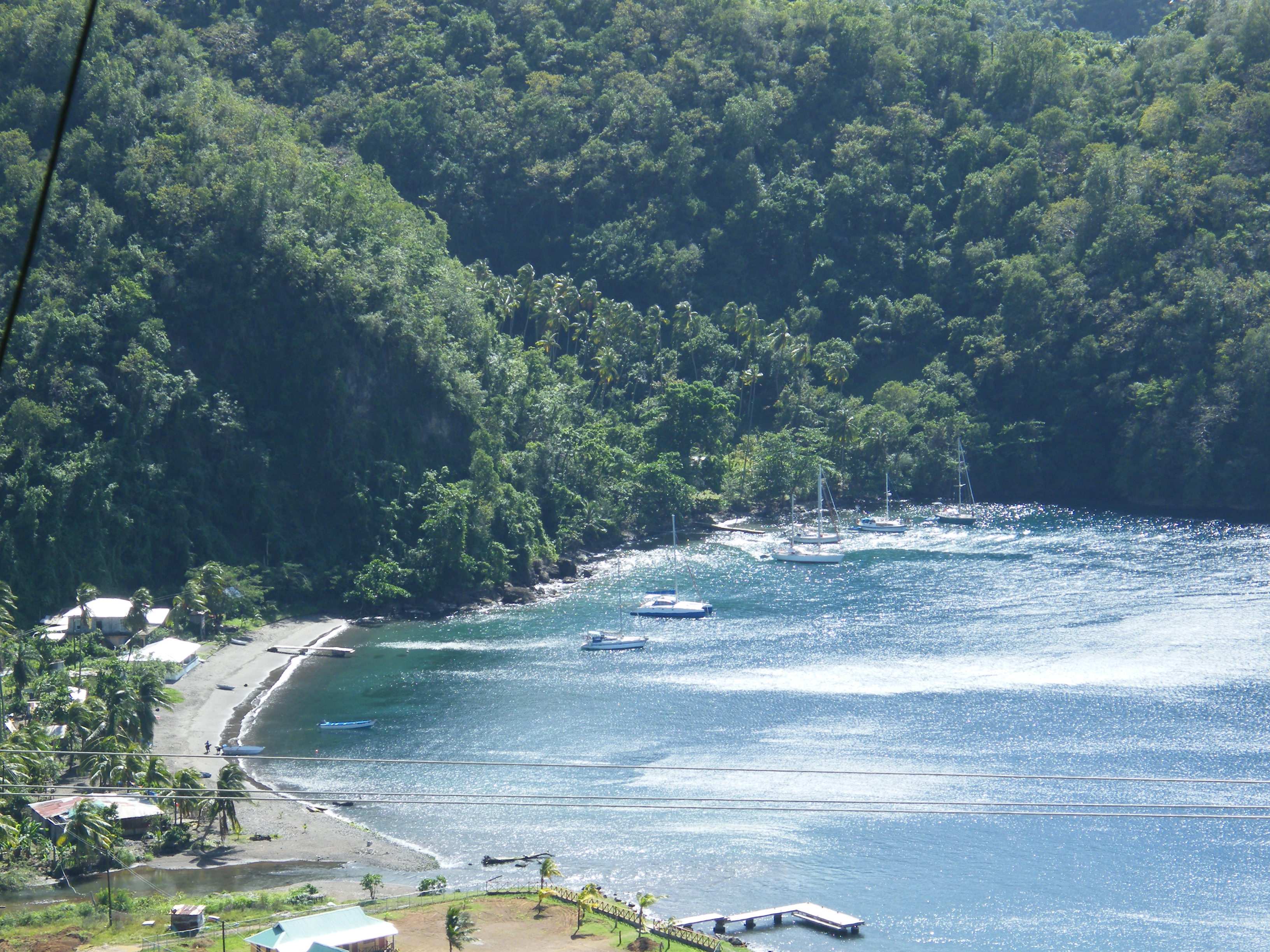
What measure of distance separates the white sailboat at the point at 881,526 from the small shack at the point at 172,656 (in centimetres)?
4980

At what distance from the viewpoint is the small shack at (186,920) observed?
39906 millimetres

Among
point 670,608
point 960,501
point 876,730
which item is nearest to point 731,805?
point 876,730

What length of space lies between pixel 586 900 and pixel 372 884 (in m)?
6.99

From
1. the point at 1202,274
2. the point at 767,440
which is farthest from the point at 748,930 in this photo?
the point at 1202,274

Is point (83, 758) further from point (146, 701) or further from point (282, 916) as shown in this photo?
point (282, 916)

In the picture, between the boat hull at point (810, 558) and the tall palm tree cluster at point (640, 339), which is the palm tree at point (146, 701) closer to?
the boat hull at point (810, 558)

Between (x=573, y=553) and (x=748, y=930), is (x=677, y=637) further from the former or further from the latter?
(x=748, y=930)

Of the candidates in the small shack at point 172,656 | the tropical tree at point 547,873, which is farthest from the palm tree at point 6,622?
the tropical tree at point 547,873

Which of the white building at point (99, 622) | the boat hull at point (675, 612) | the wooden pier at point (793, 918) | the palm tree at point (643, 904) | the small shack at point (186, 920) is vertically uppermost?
the white building at point (99, 622)

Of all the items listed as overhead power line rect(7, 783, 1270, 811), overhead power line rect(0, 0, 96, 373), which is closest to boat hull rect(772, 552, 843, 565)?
overhead power line rect(7, 783, 1270, 811)

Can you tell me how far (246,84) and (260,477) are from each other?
5593 centimetres

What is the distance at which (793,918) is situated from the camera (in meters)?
43.9

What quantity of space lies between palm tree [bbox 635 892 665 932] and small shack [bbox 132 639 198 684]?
3120 centimetres

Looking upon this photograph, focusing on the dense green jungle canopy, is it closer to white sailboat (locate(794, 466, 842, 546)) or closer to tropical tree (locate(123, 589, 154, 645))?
white sailboat (locate(794, 466, 842, 546))
